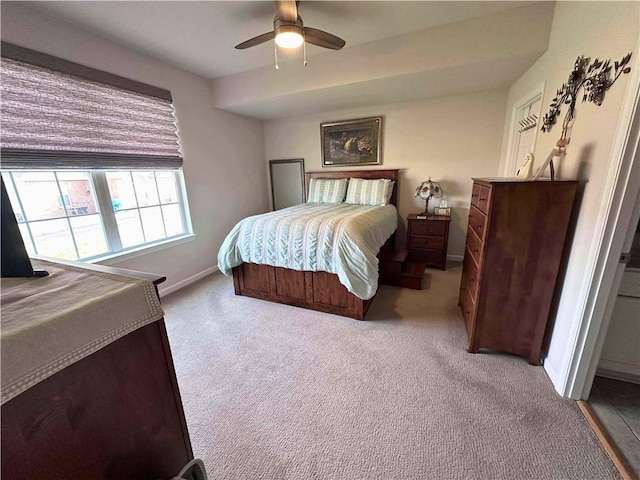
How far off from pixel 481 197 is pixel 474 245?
1.24ft

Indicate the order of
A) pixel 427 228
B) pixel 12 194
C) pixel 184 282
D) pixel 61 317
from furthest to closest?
pixel 427 228 < pixel 184 282 < pixel 12 194 < pixel 61 317

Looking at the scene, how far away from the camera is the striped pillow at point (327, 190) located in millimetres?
3838

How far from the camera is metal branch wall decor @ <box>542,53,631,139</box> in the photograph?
4.23 feet

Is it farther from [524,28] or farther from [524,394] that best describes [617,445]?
[524,28]

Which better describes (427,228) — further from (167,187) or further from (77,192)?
(77,192)

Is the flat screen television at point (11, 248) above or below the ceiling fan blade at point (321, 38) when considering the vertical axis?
below

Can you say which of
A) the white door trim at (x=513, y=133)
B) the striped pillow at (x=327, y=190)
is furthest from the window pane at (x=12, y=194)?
the white door trim at (x=513, y=133)

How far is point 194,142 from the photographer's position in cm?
326

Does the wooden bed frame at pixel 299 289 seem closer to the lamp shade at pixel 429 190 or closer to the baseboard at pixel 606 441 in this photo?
the baseboard at pixel 606 441

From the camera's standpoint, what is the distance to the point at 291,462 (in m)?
1.24

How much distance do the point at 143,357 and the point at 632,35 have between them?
2.39 m

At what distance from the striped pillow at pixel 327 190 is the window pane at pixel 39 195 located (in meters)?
2.75

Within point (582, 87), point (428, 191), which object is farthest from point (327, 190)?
point (582, 87)

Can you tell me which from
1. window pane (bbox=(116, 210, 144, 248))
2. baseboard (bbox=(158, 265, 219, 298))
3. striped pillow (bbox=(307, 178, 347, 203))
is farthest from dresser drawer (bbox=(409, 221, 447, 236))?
window pane (bbox=(116, 210, 144, 248))
